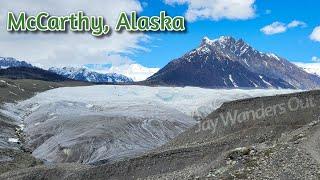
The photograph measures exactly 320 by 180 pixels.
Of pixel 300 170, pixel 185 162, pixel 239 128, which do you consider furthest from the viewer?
pixel 239 128

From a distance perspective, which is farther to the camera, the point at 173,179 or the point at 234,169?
the point at 173,179

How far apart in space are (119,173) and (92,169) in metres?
4.23

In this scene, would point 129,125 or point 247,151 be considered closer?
point 247,151

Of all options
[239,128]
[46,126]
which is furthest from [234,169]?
[46,126]

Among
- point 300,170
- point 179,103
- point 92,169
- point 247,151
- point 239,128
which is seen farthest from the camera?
point 179,103

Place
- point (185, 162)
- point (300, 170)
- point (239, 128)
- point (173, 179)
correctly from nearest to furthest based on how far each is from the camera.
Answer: point (300, 170) < point (173, 179) < point (185, 162) < point (239, 128)

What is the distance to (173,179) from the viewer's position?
47.0 metres

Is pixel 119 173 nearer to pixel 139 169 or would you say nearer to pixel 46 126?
pixel 139 169

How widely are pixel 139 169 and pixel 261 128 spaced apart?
14.5 meters

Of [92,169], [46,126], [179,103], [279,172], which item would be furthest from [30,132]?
[279,172]

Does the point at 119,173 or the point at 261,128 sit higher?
the point at 261,128

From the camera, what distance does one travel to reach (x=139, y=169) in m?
60.1

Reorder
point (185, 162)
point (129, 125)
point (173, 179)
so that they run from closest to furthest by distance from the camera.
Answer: point (173, 179), point (185, 162), point (129, 125)

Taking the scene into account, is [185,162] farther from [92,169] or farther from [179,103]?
[179,103]
